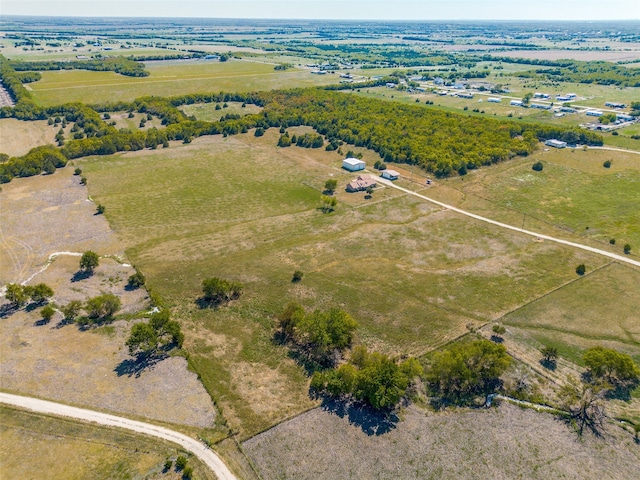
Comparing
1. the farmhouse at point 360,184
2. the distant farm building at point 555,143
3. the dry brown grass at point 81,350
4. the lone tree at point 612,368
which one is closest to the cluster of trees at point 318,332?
the dry brown grass at point 81,350

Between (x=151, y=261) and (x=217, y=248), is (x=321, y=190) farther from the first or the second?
(x=151, y=261)

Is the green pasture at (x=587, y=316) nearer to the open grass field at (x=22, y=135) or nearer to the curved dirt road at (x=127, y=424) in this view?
the curved dirt road at (x=127, y=424)

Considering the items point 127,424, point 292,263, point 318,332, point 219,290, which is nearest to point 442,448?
point 318,332

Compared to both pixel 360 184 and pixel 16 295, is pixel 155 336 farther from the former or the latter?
pixel 360 184

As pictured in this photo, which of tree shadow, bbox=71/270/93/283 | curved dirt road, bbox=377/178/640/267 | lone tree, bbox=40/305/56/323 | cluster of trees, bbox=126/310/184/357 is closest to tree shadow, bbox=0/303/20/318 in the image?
lone tree, bbox=40/305/56/323

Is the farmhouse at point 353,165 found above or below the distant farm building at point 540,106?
below
